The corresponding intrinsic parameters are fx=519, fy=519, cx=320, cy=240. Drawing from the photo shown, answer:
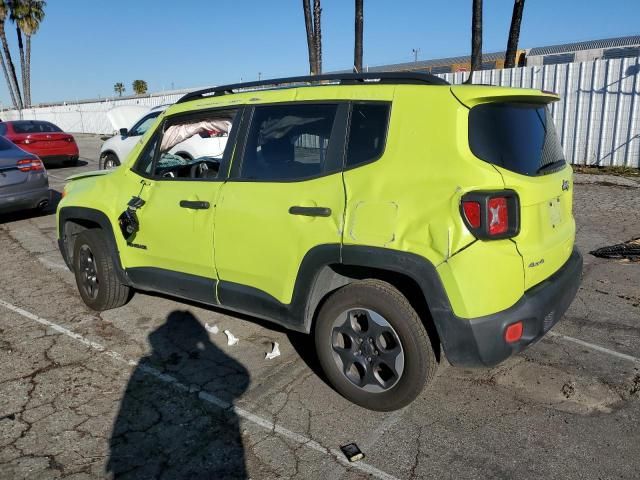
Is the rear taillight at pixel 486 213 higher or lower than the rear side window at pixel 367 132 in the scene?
lower

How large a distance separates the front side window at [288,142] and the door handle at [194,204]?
1.12 ft

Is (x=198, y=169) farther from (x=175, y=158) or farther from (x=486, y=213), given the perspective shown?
(x=486, y=213)

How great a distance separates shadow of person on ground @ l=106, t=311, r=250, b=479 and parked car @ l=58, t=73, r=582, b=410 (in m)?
0.48

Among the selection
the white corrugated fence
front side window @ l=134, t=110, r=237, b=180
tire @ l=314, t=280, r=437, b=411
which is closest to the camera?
tire @ l=314, t=280, r=437, b=411

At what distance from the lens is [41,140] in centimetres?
1495

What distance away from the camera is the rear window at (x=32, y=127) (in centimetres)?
1515

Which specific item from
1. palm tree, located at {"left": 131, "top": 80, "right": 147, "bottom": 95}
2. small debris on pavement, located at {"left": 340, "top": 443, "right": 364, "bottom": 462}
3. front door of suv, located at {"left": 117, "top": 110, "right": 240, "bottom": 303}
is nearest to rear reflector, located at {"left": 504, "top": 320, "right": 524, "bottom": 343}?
small debris on pavement, located at {"left": 340, "top": 443, "right": 364, "bottom": 462}

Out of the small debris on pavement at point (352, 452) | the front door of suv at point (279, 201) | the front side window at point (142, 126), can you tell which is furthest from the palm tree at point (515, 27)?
the small debris on pavement at point (352, 452)

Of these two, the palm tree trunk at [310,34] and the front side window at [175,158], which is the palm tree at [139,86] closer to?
the palm tree trunk at [310,34]

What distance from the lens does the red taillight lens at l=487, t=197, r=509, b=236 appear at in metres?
2.55

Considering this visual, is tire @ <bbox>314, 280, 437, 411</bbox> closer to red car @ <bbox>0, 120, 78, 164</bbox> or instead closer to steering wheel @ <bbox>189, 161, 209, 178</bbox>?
steering wheel @ <bbox>189, 161, 209, 178</bbox>

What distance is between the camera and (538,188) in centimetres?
282

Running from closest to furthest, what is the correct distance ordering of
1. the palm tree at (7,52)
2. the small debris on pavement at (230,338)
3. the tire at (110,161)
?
the small debris on pavement at (230,338), the tire at (110,161), the palm tree at (7,52)

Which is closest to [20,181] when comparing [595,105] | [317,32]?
[595,105]
